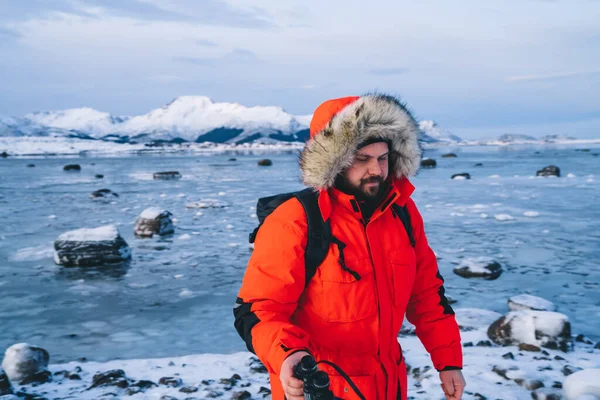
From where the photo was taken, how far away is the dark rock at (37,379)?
13.5ft

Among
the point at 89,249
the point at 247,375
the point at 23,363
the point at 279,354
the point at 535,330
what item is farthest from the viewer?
the point at 89,249

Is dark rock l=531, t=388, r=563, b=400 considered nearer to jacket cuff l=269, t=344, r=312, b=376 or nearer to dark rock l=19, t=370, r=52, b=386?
jacket cuff l=269, t=344, r=312, b=376

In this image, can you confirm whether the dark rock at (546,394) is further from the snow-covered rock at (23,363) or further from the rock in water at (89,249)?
the rock in water at (89,249)

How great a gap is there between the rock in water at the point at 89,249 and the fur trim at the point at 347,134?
663cm

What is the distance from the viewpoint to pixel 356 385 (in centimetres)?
212

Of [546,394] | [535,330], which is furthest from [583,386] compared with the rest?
[535,330]

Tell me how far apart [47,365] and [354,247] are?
3609 millimetres

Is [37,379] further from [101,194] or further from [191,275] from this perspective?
[101,194]

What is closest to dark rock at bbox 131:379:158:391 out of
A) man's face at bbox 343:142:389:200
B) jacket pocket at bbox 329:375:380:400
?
jacket pocket at bbox 329:375:380:400

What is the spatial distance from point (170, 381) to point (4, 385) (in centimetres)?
129

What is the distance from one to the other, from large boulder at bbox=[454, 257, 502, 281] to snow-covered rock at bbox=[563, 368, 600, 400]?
3.40 metres

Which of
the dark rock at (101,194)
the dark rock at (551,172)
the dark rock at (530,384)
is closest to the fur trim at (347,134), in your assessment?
the dark rock at (530,384)

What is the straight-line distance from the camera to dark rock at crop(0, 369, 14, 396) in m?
3.90

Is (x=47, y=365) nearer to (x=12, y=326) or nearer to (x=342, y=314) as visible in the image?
(x=12, y=326)
